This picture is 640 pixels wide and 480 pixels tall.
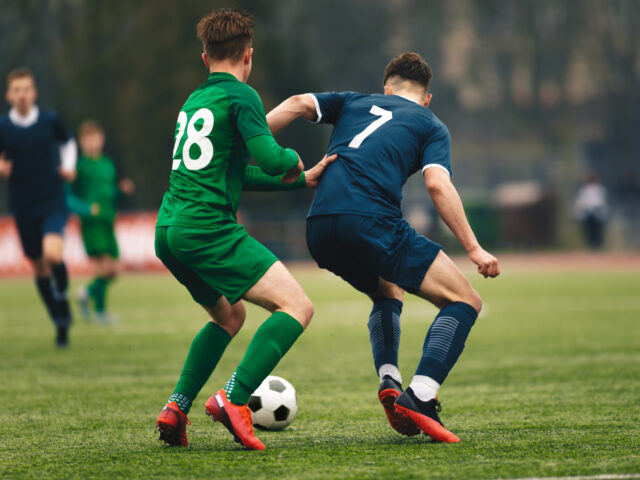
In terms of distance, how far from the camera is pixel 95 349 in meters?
9.77

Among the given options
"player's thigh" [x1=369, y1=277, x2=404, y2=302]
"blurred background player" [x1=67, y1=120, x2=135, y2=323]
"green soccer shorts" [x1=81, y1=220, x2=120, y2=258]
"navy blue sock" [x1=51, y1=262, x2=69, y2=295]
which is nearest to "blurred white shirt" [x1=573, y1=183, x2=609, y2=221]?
"blurred background player" [x1=67, y1=120, x2=135, y2=323]

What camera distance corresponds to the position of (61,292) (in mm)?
9836

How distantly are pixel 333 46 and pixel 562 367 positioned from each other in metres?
48.5

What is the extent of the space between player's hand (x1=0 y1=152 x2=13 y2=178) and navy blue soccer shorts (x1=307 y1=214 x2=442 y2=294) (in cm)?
511

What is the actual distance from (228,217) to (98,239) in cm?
829

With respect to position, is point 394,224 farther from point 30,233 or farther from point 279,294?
point 30,233

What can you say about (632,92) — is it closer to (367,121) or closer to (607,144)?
(607,144)

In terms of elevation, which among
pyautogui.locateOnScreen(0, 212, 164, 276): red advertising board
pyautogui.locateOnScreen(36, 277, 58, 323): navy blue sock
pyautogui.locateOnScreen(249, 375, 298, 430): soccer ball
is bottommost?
pyautogui.locateOnScreen(0, 212, 164, 276): red advertising board

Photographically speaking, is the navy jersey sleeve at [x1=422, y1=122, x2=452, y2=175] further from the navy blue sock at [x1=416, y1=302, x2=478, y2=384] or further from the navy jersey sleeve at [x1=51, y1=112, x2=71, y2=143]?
the navy jersey sleeve at [x1=51, y1=112, x2=71, y2=143]

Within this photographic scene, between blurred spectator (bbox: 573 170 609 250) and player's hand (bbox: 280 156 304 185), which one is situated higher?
player's hand (bbox: 280 156 304 185)

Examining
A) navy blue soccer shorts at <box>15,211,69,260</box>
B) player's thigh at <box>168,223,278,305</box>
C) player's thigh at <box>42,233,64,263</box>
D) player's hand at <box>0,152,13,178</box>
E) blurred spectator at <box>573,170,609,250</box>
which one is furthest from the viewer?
blurred spectator at <box>573,170,609,250</box>

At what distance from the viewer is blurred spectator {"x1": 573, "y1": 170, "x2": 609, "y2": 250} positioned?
102 ft

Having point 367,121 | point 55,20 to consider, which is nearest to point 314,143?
point 55,20

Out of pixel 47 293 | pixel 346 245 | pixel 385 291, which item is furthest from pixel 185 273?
pixel 47 293
